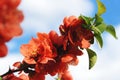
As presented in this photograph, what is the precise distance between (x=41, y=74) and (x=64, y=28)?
0.16m

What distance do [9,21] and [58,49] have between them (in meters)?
0.60

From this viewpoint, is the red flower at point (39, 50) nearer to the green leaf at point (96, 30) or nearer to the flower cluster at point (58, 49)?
the flower cluster at point (58, 49)

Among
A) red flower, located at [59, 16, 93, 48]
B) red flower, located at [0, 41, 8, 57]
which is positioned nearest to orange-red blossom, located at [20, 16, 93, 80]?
red flower, located at [59, 16, 93, 48]

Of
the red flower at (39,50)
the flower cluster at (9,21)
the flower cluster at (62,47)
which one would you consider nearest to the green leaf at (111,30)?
the flower cluster at (62,47)

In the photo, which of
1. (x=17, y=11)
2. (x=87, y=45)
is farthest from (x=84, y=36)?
(x=17, y=11)

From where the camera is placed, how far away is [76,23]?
3.40ft

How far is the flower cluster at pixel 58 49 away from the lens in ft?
3.31

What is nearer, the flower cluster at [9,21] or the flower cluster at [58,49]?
the flower cluster at [9,21]

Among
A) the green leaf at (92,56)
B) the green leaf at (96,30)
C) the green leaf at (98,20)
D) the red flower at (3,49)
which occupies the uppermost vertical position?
the green leaf at (98,20)

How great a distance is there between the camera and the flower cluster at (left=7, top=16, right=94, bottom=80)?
1.01 metres

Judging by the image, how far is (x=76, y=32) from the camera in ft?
3.38

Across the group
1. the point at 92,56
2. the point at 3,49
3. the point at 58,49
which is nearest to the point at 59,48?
the point at 58,49

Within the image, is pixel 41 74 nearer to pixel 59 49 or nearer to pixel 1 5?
pixel 59 49

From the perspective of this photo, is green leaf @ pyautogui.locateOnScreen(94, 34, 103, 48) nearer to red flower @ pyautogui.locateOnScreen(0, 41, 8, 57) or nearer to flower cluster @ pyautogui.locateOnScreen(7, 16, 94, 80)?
flower cluster @ pyautogui.locateOnScreen(7, 16, 94, 80)
